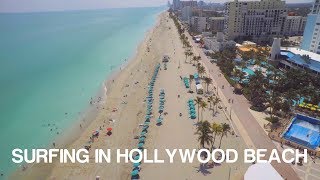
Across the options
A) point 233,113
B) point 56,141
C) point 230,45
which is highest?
point 230,45

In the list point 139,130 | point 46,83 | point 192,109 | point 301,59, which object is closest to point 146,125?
point 139,130

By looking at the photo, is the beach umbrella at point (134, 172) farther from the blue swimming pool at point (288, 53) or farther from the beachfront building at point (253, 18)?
the beachfront building at point (253, 18)

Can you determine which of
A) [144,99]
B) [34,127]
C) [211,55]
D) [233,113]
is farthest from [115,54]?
[233,113]

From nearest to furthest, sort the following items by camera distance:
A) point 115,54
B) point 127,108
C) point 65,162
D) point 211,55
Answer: point 65,162 < point 127,108 < point 211,55 < point 115,54

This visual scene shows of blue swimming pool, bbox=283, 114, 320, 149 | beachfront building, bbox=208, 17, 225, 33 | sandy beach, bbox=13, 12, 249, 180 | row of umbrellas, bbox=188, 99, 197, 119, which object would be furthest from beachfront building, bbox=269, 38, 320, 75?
beachfront building, bbox=208, 17, 225, 33

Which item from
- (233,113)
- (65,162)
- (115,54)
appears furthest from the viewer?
(115,54)

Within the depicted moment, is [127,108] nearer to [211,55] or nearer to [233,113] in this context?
[233,113]

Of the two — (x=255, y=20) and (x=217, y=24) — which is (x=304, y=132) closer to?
(x=255, y=20)
